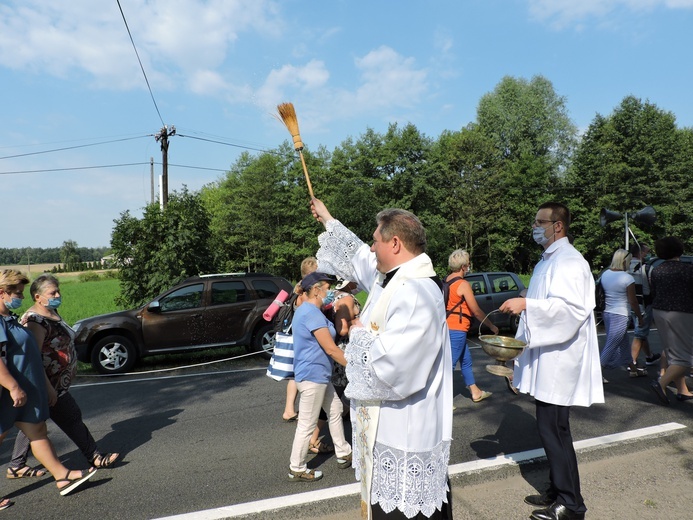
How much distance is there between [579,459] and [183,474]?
135 inches

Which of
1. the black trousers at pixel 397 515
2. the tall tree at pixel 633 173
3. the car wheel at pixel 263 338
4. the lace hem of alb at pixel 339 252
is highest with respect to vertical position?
the tall tree at pixel 633 173

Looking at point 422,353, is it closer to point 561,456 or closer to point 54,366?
point 561,456

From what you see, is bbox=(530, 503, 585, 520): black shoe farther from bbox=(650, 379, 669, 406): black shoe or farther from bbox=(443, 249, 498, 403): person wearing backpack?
bbox=(650, 379, 669, 406): black shoe

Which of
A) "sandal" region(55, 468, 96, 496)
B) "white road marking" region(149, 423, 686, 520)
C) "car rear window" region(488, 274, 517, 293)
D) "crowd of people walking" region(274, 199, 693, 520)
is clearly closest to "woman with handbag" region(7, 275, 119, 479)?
"sandal" region(55, 468, 96, 496)

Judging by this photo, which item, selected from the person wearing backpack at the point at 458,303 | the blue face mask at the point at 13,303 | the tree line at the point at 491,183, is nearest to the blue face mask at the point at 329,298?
the person wearing backpack at the point at 458,303

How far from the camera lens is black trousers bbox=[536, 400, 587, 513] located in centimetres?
332

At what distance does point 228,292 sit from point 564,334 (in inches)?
308

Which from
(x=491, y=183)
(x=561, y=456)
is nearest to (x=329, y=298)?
(x=561, y=456)

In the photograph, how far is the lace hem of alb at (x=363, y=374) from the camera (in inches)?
89.6

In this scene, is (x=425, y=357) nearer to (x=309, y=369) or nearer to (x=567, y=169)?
(x=309, y=369)

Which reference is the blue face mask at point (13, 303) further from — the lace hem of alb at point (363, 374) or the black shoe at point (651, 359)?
the black shoe at point (651, 359)

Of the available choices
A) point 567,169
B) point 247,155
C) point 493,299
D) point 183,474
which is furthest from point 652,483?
point 247,155

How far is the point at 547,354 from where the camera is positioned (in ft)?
11.2

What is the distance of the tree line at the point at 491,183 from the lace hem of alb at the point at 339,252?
25622 millimetres
